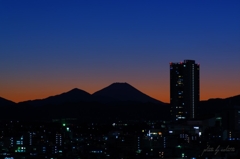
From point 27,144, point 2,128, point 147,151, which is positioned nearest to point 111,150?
point 147,151

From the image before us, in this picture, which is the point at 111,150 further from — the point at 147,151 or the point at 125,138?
the point at 125,138

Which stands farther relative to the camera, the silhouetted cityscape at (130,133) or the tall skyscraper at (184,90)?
the tall skyscraper at (184,90)

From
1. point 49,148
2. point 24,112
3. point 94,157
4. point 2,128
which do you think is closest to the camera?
point 94,157

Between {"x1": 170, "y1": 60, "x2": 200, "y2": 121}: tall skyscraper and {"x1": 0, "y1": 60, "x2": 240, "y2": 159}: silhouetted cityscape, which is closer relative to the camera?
{"x1": 0, "y1": 60, "x2": 240, "y2": 159}: silhouetted cityscape

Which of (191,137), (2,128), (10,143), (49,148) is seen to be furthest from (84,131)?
(49,148)

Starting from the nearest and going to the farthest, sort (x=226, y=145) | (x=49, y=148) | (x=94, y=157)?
1. (x=94, y=157)
2. (x=49, y=148)
3. (x=226, y=145)

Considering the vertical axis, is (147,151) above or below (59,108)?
below

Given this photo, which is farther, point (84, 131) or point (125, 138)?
point (84, 131)
